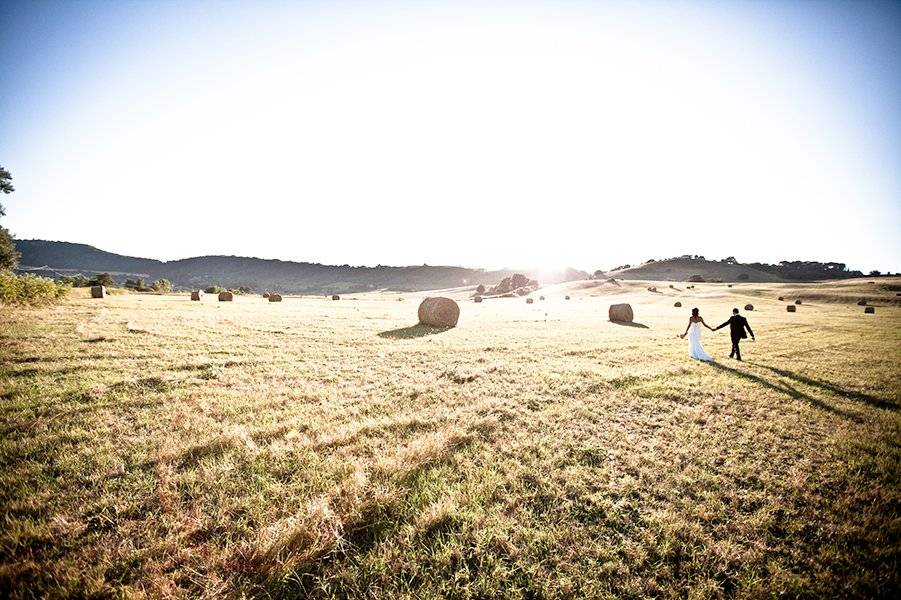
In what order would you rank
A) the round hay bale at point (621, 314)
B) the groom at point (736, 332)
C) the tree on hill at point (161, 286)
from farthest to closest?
the tree on hill at point (161, 286), the round hay bale at point (621, 314), the groom at point (736, 332)

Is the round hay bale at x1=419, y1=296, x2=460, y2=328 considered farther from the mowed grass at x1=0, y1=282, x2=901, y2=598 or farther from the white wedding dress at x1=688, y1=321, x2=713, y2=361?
the white wedding dress at x1=688, y1=321, x2=713, y2=361

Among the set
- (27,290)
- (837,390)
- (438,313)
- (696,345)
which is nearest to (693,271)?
(696,345)

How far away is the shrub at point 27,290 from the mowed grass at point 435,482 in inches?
464

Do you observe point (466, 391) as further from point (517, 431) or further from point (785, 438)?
point (785, 438)

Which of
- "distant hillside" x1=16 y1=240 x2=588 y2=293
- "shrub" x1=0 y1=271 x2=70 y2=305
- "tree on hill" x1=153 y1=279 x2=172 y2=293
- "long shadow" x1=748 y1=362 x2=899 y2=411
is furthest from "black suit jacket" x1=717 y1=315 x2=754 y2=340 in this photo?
"distant hillside" x1=16 y1=240 x2=588 y2=293

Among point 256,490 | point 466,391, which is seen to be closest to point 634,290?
point 466,391

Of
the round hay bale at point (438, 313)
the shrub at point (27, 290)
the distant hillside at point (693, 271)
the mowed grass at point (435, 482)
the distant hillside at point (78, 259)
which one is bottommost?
the mowed grass at point (435, 482)

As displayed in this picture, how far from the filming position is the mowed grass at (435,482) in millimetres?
3197

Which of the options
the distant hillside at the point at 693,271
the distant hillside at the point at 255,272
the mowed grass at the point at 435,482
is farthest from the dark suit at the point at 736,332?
the distant hillside at the point at 255,272

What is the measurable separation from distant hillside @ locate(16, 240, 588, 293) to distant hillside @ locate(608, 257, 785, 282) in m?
26.7

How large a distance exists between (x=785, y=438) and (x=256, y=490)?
932cm

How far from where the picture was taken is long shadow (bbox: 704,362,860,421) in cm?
771

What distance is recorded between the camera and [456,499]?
421 centimetres

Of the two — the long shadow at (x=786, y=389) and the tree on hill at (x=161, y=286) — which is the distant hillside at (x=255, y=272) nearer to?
the tree on hill at (x=161, y=286)
